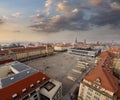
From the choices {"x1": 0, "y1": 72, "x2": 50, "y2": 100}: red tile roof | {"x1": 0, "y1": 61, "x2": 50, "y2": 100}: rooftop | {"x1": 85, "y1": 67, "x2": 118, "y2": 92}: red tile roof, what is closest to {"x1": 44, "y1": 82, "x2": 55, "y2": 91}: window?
{"x1": 0, "y1": 61, "x2": 50, "y2": 100}: rooftop

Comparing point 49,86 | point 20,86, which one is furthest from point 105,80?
point 20,86

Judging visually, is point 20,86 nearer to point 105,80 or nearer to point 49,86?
point 49,86

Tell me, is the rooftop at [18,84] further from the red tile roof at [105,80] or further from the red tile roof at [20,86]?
the red tile roof at [105,80]

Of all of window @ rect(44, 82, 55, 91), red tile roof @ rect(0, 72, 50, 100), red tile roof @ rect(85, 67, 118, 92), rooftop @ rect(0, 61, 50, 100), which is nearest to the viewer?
red tile roof @ rect(0, 72, 50, 100)

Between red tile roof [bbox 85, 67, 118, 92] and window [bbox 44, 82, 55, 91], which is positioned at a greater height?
red tile roof [bbox 85, 67, 118, 92]

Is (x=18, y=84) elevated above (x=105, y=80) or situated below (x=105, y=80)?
above

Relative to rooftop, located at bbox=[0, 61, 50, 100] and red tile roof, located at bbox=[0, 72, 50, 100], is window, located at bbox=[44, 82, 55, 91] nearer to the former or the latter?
rooftop, located at bbox=[0, 61, 50, 100]

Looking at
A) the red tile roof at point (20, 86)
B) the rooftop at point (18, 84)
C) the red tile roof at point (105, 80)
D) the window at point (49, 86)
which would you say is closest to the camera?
the red tile roof at point (20, 86)

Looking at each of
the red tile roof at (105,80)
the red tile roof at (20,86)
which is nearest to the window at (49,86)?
the red tile roof at (20,86)

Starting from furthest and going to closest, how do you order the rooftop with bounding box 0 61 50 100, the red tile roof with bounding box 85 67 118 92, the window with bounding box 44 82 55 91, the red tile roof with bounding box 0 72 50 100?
the window with bounding box 44 82 55 91
the red tile roof with bounding box 85 67 118 92
the rooftop with bounding box 0 61 50 100
the red tile roof with bounding box 0 72 50 100

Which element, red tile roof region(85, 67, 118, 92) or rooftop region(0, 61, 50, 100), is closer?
rooftop region(0, 61, 50, 100)

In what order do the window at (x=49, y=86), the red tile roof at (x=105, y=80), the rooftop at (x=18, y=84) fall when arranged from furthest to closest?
the window at (x=49, y=86), the red tile roof at (x=105, y=80), the rooftop at (x=18, y=84)

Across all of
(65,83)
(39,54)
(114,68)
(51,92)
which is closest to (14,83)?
(51,92)

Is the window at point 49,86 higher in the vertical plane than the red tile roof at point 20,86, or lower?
lower
